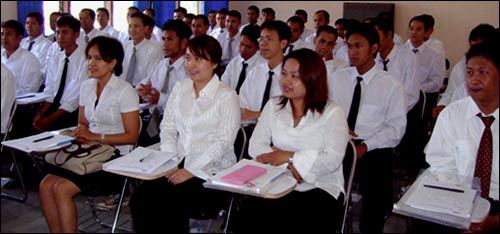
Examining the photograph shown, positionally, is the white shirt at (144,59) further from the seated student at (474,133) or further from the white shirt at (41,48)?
the seated student at (474,133)

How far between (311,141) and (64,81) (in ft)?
8.60

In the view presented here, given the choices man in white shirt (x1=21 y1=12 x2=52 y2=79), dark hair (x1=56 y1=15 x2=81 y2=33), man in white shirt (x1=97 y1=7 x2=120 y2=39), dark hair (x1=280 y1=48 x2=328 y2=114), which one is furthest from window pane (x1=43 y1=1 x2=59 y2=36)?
dark hair (x1=280 y1=48 x2=328 y2=114)

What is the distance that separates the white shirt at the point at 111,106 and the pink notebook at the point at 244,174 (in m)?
1.09

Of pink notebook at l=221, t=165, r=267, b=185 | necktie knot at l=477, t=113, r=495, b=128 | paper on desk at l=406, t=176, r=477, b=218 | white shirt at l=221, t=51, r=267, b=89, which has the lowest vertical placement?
paper on desk at l=406, t=176, r=477, b=218

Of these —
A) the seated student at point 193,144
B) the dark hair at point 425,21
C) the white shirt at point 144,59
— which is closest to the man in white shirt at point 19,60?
the white shirt at point 144,59

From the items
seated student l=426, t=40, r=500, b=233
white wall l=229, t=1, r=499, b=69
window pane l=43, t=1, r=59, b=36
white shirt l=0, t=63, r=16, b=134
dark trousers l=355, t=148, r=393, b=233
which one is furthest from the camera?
white wall l=229, t=1, r=499, b=69

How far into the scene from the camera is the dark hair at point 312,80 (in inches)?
99.1

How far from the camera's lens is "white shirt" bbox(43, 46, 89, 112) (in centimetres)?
413

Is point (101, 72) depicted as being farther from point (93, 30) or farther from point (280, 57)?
point (93, 30)

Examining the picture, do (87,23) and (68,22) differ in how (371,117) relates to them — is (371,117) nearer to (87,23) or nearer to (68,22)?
(68,22)

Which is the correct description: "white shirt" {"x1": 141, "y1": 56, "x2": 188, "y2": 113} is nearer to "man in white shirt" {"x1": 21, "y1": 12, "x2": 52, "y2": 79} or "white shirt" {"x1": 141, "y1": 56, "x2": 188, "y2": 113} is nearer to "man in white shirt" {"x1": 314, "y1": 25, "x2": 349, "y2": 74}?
"man in white shirt" {"x1": 314, "y1": 25, "x2": 349, "y2": 74}

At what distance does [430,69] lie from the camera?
5230 millimetres

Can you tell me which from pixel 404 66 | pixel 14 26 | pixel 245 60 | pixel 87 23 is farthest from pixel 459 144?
pixel 87 23

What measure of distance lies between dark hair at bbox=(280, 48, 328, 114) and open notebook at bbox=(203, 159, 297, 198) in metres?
0.43
